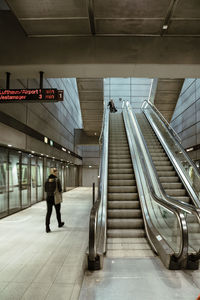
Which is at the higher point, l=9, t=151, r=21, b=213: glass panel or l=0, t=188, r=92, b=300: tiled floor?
l=9, t=151, r=21, b=213: glass panel

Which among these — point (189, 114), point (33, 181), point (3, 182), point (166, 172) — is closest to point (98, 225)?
point (166, 172)

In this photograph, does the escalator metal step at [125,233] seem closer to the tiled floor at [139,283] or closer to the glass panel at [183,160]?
the tiled floor at [139,283]

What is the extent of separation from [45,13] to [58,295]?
4.76m

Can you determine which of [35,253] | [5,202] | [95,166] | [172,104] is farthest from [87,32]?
[95,166]

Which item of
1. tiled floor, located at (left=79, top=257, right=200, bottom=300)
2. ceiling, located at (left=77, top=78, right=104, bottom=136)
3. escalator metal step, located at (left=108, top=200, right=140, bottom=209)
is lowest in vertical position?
tiled floor, located at (left=79, top=257, right=200, bottom=300)

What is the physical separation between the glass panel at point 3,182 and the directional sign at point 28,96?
284cm

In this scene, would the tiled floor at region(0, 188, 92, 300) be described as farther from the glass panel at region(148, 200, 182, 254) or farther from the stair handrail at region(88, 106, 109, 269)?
the glass panel at region(148, 200, 182, 254)

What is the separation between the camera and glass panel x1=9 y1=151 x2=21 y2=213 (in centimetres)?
849

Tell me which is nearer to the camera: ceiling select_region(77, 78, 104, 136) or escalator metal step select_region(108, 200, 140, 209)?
escalator metal step select_region(108, 200, 140, 209)

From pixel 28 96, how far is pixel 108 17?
243 centimetres

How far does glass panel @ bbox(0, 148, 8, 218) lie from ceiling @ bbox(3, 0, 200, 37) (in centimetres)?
414

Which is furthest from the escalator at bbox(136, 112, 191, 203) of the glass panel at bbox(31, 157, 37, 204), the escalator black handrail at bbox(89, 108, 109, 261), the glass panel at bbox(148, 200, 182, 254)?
the glass panel at bbox(31, 157, 37, 204)

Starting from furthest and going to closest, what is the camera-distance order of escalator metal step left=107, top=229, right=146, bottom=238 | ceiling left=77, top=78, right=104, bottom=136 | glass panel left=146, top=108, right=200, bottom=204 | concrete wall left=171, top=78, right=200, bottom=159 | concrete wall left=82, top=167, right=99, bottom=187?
concrete wall left=82, top=167, right=99, bottom=187 → ceiling left=77, top=78, right=104, bottom=136 → concrete wall left=171, top=78, right=200, bottom=159 → glass panel left=146, top=108, right=200, bottom=204 → escalator metal step left=107, top=229, right=146, bottom=238

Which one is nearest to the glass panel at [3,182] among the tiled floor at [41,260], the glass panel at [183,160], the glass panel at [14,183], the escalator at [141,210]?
the glass panel at [14,183]
